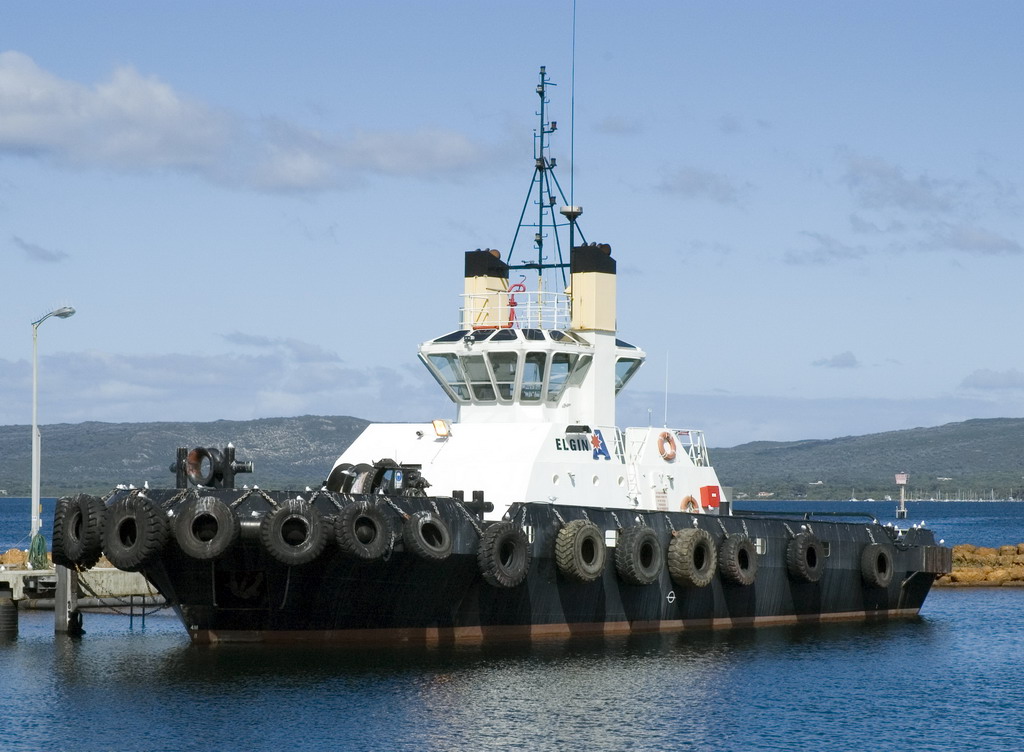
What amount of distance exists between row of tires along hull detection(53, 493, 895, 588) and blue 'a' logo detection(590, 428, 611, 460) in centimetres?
191

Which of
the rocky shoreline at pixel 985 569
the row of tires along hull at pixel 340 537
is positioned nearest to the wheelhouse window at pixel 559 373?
the row of tires along hull at pixel 340 537

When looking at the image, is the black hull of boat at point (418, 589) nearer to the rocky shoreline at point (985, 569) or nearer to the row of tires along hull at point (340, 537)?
the row of tires along hull at point (340, 537)

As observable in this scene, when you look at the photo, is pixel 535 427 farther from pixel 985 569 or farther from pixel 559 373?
pixel 985 569

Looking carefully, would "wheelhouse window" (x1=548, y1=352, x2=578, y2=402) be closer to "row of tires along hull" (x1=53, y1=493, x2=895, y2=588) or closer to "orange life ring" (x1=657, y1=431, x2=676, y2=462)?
"orange life ring" (x1=657, y1=431, x2=676, y2=462)

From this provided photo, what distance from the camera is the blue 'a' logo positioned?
109 ft

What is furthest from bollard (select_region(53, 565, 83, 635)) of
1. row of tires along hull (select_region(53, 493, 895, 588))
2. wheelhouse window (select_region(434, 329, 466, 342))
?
wheelhouse window (select_region(434, 329, 466, 342))

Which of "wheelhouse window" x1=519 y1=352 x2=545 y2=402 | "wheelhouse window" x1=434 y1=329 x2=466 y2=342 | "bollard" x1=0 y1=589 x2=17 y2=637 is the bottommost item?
"bollard" x1=0 y1=589 x2=17 y2=637

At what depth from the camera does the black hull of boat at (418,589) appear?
2817 cm

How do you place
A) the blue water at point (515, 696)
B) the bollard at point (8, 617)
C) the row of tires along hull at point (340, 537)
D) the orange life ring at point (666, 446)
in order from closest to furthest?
1. the blue water at point (515, 696)
2. the row of tires along hull at point (340, 537)
3. the bollard at point (8, 617)
4. the orange life ring at point (666, 446)

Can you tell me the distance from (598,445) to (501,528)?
4922 mm

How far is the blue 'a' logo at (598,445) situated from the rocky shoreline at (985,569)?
2323cm

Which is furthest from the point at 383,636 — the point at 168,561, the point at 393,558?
the point at 168,561

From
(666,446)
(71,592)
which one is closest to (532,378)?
(666,446)

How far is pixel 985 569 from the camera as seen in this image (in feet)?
192
